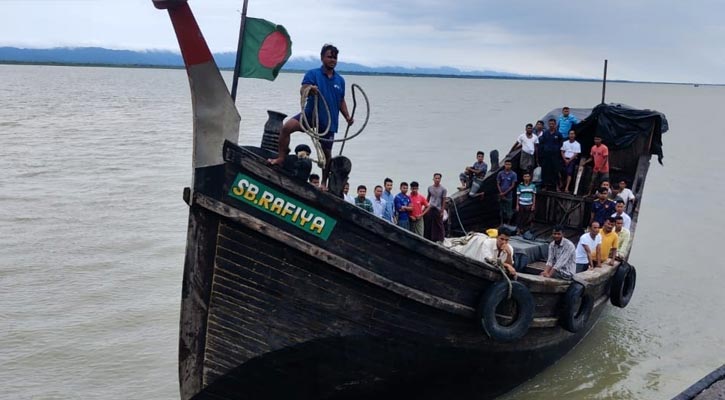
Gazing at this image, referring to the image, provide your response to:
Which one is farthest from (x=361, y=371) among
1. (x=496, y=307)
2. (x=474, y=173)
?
(x=474, y=173)

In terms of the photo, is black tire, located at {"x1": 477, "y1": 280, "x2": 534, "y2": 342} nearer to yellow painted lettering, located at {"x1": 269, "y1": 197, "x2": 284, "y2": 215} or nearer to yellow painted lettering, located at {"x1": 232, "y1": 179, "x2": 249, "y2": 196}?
yellow painted lettering, located at {"x1": 269, "y1": 197, "x2": 284, "y2": 215}

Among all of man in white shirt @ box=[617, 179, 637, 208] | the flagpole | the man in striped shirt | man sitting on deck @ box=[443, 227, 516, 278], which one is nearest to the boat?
man sitting on deck @ box=[443, 227, 516, 278]

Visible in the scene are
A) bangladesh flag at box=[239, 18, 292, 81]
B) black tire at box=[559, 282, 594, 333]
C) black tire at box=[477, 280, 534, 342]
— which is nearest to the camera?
bangladesh flag at box=[239, 18, 292, 81]

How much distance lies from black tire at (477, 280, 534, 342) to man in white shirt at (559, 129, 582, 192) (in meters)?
5.75

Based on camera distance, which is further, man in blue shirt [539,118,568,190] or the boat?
man in blue shirt [539,118,568,190]

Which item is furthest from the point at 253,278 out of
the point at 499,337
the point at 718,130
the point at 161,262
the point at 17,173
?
the point at 718,130

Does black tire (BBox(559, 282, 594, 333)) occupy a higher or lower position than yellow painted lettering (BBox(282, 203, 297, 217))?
lower

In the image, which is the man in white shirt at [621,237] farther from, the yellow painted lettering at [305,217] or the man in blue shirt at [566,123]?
the yellow painted lettering at [305,217]

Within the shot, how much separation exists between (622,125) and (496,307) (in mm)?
7220

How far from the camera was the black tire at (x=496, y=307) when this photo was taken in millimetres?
6246

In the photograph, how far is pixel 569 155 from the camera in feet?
38.5

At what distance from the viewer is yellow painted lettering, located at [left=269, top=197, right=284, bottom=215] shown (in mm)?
5340

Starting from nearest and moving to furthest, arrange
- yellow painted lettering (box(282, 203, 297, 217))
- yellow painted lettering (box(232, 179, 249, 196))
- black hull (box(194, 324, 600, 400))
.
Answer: yellow painted lettering (box(232, 179, 249, 196)), yellow painted lettering (box(282, 203, 297, 217)), black hull (box(194, 324, 600, 400))

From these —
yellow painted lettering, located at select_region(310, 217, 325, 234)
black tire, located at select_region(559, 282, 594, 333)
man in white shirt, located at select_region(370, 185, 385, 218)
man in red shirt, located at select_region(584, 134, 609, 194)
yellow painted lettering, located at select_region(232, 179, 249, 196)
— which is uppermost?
man in red shirt, located at select_region(584, 134, 609, 194)
